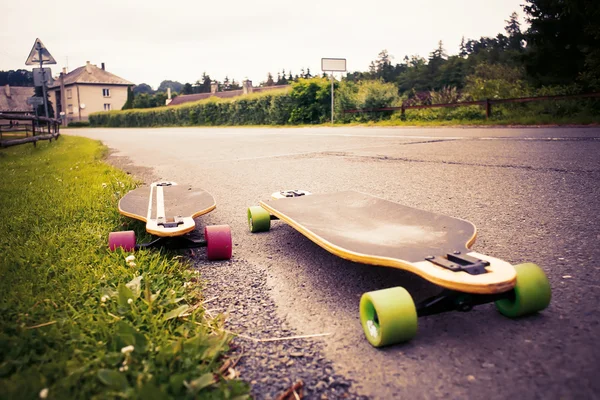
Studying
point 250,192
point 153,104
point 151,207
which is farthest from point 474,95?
point 153,104

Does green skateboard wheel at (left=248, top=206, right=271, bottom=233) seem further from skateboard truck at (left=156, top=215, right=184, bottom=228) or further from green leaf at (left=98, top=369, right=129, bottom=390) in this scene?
green leaf at (left=98, top=369, right=129, bottom=390)

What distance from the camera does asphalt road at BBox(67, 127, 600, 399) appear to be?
4.24 feet

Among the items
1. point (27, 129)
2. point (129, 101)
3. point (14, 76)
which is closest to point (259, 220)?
point (27, 129)

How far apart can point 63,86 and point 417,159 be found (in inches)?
3019

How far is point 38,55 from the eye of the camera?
13742 mm

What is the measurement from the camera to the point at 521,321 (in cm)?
157

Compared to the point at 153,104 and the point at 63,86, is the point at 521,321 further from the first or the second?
the point at 63,86

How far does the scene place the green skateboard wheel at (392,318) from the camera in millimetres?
1422

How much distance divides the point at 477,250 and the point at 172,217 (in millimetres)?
1744

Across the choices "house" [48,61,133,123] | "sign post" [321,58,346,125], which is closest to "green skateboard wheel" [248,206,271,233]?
"sign post" [321,58,346,125]

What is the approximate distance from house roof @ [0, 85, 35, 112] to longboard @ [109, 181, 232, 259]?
88042 millimetres

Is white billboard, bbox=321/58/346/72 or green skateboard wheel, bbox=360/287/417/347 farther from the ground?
white billboard, bbox=321/58/346/72

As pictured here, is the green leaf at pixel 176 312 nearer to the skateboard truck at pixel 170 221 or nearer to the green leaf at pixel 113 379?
the green leaf at pixel 113 379

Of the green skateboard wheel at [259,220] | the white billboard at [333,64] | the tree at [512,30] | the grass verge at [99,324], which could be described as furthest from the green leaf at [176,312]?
the tree at [512,30]
